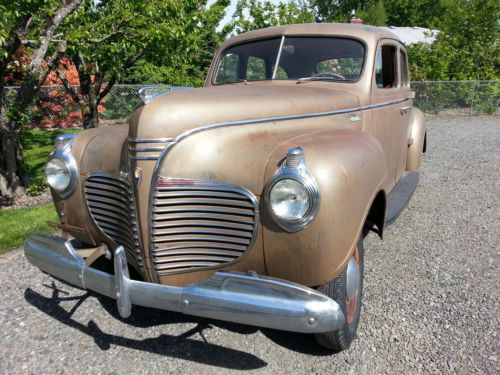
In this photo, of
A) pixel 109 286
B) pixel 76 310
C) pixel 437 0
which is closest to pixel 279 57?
pixel 109 286

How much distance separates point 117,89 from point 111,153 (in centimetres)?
1046

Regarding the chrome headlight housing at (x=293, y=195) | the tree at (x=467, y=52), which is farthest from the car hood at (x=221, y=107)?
the tree at (x=467, y=52)

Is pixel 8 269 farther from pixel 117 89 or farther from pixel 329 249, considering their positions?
pixel 117 89

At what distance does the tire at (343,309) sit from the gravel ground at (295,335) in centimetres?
10

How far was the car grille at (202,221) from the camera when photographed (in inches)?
76.7

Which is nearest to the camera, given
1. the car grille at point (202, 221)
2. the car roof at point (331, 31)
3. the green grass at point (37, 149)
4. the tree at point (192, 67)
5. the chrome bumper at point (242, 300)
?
the chrome bumper at point (242, 300)

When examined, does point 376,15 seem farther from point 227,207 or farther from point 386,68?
point 227,207

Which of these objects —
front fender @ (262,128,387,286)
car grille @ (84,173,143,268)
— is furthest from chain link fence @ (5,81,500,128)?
front fender @ (262,128,387,286)

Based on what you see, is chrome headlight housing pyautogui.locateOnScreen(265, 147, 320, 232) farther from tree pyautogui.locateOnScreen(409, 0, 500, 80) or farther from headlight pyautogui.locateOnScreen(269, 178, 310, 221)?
tree pyautogui.locateOnScreen(409, 0, 500, 80)

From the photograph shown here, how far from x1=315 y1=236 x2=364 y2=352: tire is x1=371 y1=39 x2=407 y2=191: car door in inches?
43.7

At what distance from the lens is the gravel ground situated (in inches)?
89.4

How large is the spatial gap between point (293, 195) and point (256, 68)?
6.75 ft

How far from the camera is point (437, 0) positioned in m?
36.7

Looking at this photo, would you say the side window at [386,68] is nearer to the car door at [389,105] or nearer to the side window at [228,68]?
the car door at [389,105]
